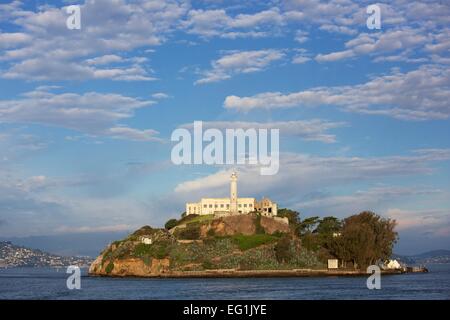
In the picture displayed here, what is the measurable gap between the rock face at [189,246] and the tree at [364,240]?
570 inches

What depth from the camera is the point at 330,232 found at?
14150cm

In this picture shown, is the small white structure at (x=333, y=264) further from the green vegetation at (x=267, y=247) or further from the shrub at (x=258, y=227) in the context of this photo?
the shrub at (x=258, y=227)

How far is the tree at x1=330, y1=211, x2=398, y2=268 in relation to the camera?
420 ft

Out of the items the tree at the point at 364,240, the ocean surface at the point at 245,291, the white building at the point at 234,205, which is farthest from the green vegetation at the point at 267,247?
the ocean surface at the point at 245,291

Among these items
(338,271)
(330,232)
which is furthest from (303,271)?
(330,232)

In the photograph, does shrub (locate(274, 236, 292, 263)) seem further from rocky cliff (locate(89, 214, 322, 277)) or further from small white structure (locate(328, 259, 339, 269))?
small white structure (locate(328, 259, 339, 269))

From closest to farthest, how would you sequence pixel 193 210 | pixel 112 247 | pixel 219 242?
pixel 219 242, pixel 112 247, pixel 193 210

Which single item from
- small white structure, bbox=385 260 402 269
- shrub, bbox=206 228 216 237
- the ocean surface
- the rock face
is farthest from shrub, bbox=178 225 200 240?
small white structure, bbox=385 260 402 269

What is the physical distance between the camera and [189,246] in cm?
13538

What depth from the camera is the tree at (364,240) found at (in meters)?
128

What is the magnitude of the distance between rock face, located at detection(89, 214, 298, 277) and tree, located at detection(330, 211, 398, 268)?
14.5m

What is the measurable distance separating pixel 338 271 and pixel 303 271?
686 centimetres

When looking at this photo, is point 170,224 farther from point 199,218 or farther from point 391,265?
point 391,265
